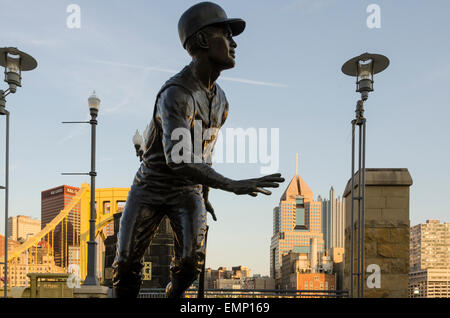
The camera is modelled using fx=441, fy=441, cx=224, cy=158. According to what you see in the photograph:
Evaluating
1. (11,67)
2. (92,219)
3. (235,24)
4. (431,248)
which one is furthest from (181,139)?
(431,248)

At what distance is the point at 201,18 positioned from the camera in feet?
10.5

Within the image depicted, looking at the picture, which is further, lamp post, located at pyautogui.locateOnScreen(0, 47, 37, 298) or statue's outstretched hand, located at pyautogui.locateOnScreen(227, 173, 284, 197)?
lamp post, located at pyautogui.locateOnScreen(0, 47, 37, 298)

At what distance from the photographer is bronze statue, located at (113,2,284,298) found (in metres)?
3.13

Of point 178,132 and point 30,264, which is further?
point 30,264

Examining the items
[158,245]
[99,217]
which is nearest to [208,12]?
[158,245]

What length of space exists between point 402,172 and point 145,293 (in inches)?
268

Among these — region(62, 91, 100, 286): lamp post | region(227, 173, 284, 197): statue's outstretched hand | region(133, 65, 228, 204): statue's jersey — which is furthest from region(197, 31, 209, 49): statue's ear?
region(62, 91, 100, 286): lamp post

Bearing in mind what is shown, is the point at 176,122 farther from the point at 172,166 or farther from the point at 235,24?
the point at 235,24

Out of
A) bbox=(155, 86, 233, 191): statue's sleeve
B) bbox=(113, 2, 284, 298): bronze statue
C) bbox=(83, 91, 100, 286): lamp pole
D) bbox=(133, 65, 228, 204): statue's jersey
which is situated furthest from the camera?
bbox=(83, 91, 100, 286): lamp pole

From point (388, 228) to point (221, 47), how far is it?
6.00 metres

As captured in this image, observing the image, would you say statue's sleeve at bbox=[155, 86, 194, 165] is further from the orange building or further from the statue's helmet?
the orange building

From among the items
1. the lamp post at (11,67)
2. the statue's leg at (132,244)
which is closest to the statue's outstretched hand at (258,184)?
the statue's leg at (132,244)

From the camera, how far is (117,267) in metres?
3.26
